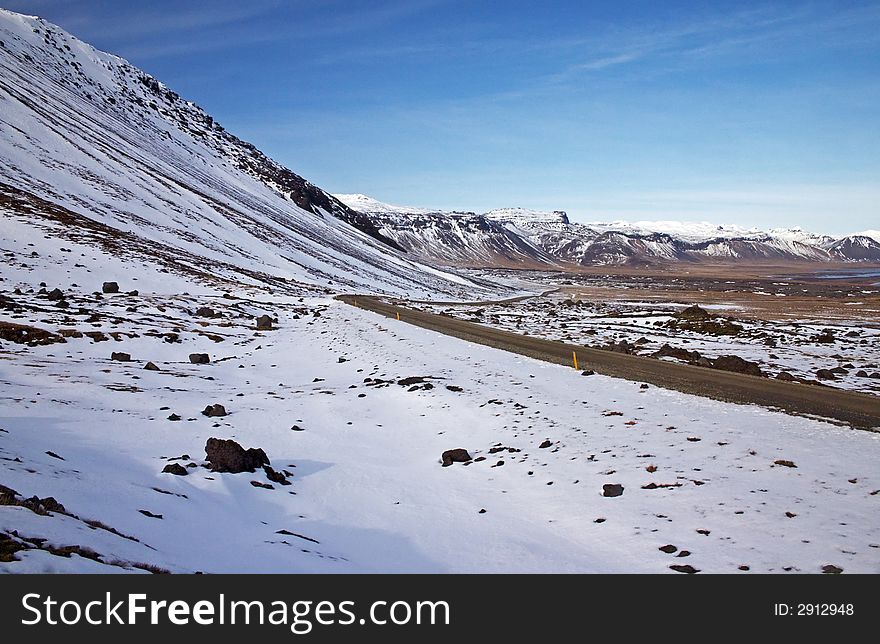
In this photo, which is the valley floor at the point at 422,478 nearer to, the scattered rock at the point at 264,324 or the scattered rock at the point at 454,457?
the scattered rock at the point at 454,457

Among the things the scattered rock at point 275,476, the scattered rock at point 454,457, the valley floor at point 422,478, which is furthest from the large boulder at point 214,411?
the scattered rock at point 454,457

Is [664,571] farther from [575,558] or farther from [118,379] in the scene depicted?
[118,379]

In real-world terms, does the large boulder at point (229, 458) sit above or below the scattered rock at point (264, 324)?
below

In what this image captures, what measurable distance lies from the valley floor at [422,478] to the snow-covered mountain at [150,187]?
31.9 m

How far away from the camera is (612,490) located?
10.0 m

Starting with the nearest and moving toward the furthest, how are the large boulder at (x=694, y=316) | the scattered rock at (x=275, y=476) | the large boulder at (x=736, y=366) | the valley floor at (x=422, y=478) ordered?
the valley floor at (x=422, y=478), the scattered rock at (x=275, y=476), the large boulder at (x=736, y=366), the large boulder at (x=694, y=316)

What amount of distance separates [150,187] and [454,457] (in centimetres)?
9885

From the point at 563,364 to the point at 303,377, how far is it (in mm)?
10993

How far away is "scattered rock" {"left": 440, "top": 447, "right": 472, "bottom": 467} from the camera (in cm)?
1286

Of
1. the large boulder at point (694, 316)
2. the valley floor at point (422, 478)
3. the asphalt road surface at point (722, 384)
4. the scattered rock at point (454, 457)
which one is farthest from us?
the large boulder at point (694, 316)

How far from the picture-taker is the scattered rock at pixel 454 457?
1286cm

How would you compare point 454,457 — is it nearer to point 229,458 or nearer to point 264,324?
point 229,458

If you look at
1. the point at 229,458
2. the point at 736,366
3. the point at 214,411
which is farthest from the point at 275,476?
the point at 736,366

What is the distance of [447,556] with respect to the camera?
8188 millimetres
